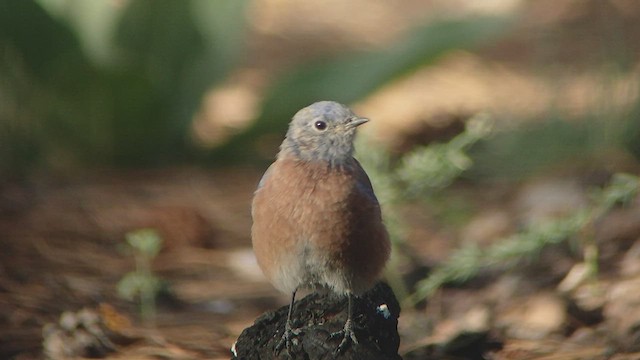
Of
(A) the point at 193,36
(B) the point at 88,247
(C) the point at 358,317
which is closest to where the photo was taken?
(C) the point at 358,317

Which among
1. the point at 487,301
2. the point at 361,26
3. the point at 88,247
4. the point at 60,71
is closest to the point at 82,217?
the point at 88,247

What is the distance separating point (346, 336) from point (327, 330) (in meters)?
0.10

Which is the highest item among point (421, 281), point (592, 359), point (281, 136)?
point (281, 136)

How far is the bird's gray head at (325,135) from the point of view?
372 cm

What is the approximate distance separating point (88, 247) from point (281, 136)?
1857 mm

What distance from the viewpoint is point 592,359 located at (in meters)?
3.62

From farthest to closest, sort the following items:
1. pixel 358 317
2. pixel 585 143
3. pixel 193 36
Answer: pixel 193 36 < pixel 585 143 < pixel 358 317

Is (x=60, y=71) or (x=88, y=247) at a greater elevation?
(x=60, y=71)

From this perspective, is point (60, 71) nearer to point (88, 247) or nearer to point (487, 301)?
point (88, 247)

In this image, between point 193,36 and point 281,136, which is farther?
point 281,136

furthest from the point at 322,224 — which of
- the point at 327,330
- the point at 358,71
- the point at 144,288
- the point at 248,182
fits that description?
the point at 248,182

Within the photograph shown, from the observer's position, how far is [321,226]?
3.44 m

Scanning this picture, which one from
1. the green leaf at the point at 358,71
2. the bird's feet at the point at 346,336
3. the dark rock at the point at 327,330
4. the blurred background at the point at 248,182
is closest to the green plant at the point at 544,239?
the blurred background at the point at 248,182

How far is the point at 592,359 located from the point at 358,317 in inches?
31.5
